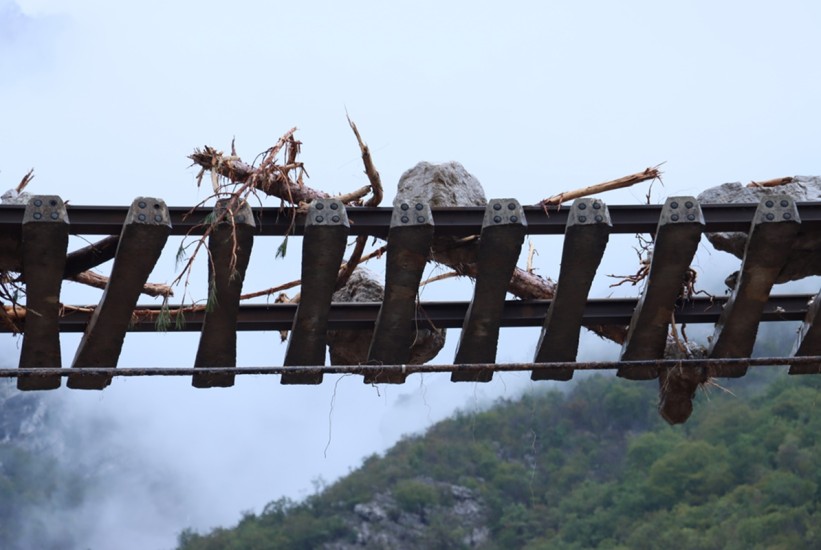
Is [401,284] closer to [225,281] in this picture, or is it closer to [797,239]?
[225,281]

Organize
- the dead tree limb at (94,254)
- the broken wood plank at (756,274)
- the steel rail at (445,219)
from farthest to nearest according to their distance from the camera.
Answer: the dead tree limb at (94,254), the broken wood plank at (756,274), the steel rail at (445,219)

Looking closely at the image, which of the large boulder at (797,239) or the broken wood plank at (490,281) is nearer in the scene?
the broken wood plank at (490,281)

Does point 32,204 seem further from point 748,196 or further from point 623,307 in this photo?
point 748,196

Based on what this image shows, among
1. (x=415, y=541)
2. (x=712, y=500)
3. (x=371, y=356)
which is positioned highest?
(x=371, y=356)

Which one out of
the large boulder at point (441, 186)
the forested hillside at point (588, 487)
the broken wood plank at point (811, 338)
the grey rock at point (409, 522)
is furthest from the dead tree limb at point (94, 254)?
the grey rock at point (409, 522)

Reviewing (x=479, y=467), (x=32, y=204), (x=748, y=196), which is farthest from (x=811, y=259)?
(x=479, y=467)

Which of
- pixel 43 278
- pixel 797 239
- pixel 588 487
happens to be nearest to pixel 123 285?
pixel 43 278

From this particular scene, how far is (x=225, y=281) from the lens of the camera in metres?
5.26

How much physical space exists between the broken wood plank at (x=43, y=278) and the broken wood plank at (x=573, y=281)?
6.69 ft

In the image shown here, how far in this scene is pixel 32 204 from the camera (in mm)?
5012

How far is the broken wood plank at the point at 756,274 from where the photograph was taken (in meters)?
5.46

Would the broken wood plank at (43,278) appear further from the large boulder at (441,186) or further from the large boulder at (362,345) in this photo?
the large boulder at (441,186)

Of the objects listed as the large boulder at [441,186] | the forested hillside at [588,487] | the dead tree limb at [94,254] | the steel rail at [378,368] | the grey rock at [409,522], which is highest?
the large boulder at [441,186]

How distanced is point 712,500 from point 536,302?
48.4 m
